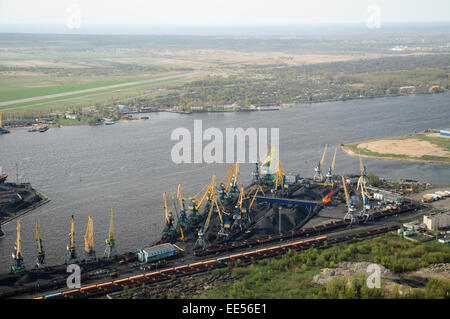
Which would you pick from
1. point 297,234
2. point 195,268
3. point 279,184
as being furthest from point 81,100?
point 195,268

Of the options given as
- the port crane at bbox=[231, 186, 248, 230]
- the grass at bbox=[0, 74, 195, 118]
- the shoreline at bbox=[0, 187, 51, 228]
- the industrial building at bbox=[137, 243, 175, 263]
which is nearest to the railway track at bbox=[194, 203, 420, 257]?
the industrial building at bbox=[137, 243, 175, 263]

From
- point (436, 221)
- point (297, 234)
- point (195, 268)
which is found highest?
point (436, 221)

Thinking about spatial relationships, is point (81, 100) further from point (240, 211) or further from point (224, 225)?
point (224, 225)

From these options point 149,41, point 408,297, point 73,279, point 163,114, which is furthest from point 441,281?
point 149,41

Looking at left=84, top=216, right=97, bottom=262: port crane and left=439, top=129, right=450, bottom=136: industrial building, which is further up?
left=439, top=129, right=450, bottom=136: industrial building

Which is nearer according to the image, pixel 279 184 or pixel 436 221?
pixel 436 221

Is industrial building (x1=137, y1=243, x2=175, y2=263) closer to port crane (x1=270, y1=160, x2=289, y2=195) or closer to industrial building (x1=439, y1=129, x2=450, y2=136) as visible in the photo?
port crane (x1=270, y1=160, x2=289, y2=195)

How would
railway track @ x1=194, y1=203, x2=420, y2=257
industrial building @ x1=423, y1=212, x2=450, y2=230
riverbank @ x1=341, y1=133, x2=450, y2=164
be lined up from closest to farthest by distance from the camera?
railway track @ x1=194, y1=203, x2=420, y2=257
industrial building @ x1=423, y1=212, x2=450, y2=230
riverbank @ x1=341, y1=133, x2=450, y2=164
